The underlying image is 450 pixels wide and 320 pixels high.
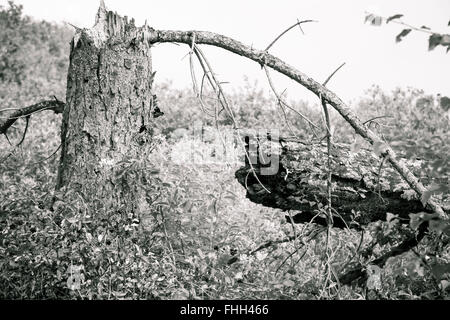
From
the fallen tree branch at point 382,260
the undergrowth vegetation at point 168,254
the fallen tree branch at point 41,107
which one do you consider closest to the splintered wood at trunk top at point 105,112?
the undergrowth vegetation at point 168,254

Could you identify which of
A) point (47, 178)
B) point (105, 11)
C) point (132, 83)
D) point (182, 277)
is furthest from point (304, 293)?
point (47, 178)

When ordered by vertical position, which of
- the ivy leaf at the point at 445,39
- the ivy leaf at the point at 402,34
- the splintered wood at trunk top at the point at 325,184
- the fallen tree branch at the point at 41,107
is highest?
the fallen tree branch at the point at 41,107

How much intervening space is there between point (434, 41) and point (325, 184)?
5.99ft

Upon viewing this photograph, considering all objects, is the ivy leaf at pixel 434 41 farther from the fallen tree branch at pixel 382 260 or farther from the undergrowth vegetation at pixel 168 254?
the fallen tree branch at pixel 382 260

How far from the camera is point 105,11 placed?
4328mm

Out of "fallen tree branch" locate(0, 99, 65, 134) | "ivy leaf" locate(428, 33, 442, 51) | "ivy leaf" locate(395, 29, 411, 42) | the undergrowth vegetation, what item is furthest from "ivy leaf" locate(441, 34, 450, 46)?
"fallen tree branch" locate(0, 99, 65, 134)

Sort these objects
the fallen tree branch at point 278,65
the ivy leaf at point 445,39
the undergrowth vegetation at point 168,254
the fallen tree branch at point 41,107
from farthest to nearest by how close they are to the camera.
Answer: the fallen tree branch at point 41,107 → the fallen tree branch at point 278,65 → the undergrowth vegetation at point 168,254 → the ivy leaf at point 445,39

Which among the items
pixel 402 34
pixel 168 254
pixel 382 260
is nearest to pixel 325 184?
pixel 382 260

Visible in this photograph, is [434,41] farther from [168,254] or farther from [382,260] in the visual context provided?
[168,254]

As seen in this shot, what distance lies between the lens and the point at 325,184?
4.22 metres

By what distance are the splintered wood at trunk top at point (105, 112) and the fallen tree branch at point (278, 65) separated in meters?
0.29

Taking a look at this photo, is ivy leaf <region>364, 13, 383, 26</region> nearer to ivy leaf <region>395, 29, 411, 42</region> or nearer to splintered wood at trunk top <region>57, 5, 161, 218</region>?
ivy leaf <region>395, 29, 411, 42</region>

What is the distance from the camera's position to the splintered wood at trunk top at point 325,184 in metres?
4.20
